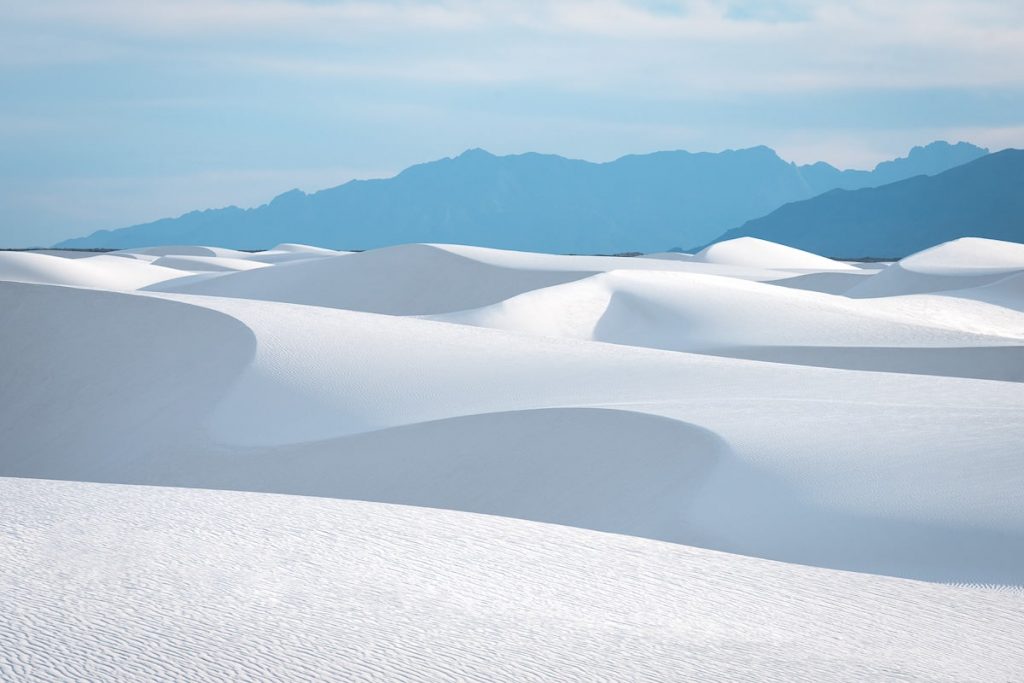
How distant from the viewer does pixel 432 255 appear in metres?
32.5

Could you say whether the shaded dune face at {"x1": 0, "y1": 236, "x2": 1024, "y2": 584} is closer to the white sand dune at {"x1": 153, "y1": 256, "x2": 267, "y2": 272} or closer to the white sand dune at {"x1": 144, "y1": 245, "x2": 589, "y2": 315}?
the white sand dune at {"x1": 144, "y1": 245, "x2": 589, "y2": 315}

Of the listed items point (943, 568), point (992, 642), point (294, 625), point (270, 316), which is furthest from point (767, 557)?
point (270, 316)

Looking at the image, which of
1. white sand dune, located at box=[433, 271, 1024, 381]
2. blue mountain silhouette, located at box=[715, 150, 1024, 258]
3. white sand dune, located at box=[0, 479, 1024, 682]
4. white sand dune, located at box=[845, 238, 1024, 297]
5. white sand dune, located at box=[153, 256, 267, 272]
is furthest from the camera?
blue mountain silhouette, located at box=[715, 150, 1024, 258]

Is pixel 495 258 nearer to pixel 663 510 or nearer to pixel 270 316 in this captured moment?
pixel 270 316

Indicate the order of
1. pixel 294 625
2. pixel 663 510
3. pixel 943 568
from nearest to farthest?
pixel 294 625
pixel 943 568
pixel 663 510

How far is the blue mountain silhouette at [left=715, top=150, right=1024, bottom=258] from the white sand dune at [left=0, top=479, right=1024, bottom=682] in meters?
173

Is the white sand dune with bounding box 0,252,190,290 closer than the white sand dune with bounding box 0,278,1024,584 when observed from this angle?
No

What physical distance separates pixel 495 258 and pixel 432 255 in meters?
1.90

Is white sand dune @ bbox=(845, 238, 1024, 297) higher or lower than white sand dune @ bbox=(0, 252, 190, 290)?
lower

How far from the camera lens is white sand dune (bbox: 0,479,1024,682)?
11.5 ft

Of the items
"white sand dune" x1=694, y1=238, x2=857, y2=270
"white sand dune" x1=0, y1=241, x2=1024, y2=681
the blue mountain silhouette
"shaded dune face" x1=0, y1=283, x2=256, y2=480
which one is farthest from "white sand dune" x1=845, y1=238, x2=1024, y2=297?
the blue mountain silhouette

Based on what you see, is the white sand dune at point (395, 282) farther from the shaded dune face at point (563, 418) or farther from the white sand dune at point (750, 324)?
the shaded dune face at point (563, 418)

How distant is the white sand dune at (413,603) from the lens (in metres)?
3.52

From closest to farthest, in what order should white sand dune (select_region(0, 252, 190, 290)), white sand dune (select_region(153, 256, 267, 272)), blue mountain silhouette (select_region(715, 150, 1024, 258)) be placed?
white sand dune (select_region(0, 252, 190, 290)) < white sand dune (select_region(153, 256, 267, 272)) < blue mountain silhouette (select_region(715, 150, 1024, 258))
